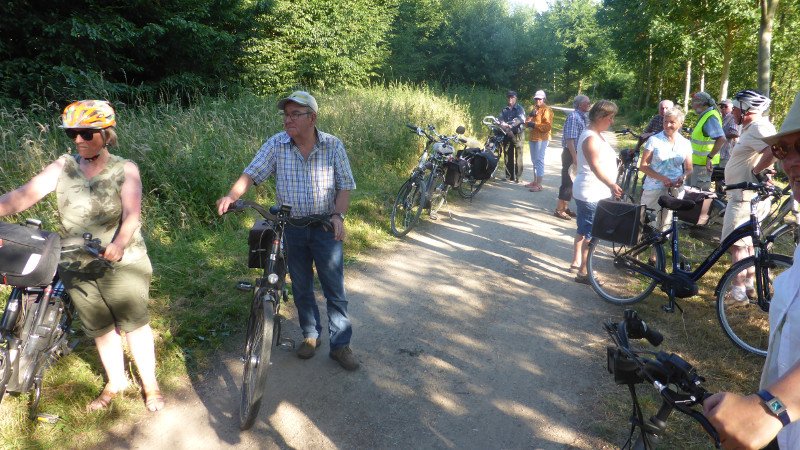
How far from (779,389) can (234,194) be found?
9.94 ft

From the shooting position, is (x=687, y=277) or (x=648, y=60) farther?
(x=648, y=60)

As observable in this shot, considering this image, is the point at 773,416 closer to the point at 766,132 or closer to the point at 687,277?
the point at 687,277

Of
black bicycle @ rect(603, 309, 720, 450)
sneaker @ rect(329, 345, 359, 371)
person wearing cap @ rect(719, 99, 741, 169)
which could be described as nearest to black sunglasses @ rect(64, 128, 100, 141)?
sneaker @ rect(329, 345, 359, 371)

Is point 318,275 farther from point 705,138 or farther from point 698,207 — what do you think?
point 705,138

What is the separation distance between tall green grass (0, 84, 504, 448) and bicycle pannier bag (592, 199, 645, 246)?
295 cm

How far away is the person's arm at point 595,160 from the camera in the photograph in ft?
16.5

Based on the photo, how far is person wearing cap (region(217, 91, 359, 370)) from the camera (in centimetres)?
354

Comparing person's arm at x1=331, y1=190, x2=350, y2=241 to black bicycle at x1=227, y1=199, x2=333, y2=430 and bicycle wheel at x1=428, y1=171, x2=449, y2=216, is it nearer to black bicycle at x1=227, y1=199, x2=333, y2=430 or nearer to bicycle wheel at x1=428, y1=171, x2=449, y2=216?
black bicycle at x1=227, y1=199, x2=333, y2=430

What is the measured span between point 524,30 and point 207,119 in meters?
23.4

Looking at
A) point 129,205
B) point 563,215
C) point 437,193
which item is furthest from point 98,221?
point 563,215

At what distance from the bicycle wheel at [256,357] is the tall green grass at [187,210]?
0.74 m

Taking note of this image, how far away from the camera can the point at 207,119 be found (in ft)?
27.6

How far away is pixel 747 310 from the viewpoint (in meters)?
4.58

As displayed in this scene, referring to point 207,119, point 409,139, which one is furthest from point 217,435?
point 409,139
